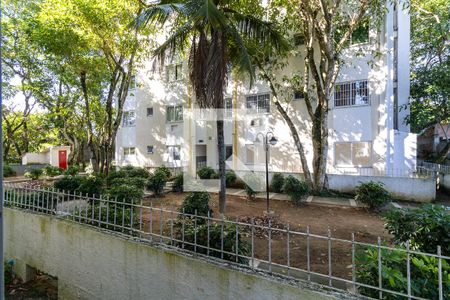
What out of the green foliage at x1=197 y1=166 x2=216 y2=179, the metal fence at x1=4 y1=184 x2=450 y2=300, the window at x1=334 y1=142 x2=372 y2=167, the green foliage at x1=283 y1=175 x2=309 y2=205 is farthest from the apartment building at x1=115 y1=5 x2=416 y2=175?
the metal fence at x1=4 y1=184 x2=450 y2=300

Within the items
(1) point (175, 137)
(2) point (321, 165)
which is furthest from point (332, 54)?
(1) point (175, 137)

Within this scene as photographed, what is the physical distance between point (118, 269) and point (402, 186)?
39.2ft

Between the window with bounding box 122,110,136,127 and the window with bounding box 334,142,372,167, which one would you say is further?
the window with bounding box 122,110,136,127

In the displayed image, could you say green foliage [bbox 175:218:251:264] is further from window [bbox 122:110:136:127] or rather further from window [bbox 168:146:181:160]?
window [bbox 122:110:136:127]

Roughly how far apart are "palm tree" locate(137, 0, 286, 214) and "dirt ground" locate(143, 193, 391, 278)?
195 cm

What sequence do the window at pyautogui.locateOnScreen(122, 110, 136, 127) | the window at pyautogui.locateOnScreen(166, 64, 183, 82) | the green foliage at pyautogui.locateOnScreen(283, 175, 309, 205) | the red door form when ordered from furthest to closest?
the red door → the window at pyautogui.locateOnScreen(122, 110, 136, 127) → the window at pyautogui.locateOnScreen(166, 64, 183, 82) → the green foliage at pyautogui.locateOnScreen(283, 175, 309, 205)

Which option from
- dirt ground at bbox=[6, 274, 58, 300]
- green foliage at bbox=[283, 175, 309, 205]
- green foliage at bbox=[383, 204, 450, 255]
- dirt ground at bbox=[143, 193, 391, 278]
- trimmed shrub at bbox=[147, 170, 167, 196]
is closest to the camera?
green foliage at bbox=[383, 204, 450, 255]

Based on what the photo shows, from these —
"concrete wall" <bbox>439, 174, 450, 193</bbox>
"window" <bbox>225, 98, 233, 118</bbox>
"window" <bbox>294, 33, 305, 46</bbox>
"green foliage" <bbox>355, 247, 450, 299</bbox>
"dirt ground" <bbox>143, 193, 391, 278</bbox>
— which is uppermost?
"window" <bbox>294, 33, 305, 46</bbox>

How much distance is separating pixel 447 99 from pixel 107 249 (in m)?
17.2

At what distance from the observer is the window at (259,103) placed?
56.1 feet

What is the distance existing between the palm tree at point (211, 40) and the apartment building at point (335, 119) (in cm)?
338

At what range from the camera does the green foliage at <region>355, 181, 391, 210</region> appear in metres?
9.75

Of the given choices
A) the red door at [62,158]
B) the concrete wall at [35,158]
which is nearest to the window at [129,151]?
the red door at [62,158]

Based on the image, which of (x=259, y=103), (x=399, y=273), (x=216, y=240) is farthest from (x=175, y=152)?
(x=399, y=273)
